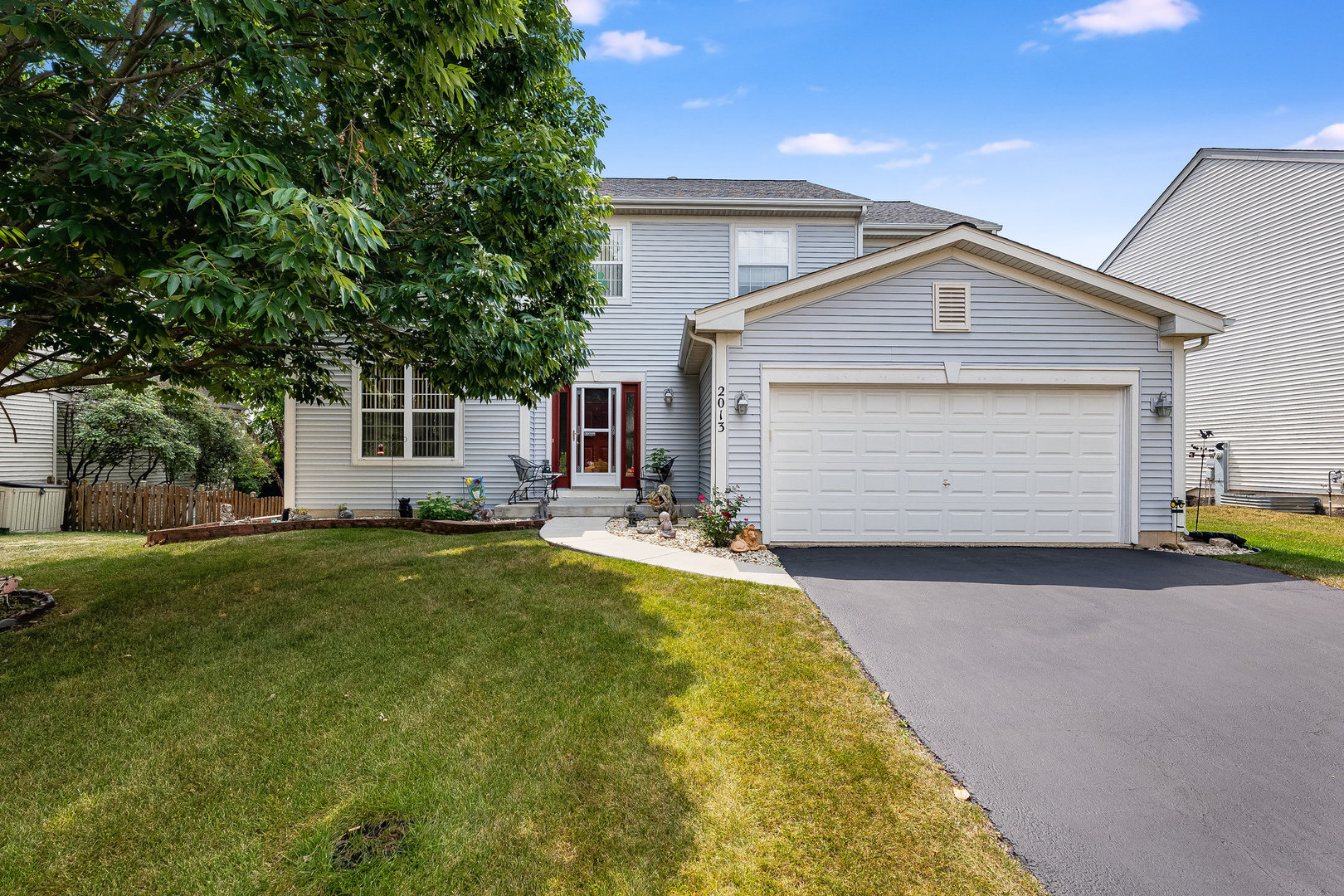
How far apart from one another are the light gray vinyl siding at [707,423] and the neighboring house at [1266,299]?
511 inches

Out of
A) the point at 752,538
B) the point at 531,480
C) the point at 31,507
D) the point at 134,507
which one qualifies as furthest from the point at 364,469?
the point at 752,538

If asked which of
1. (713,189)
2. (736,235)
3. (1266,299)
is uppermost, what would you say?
(713,189)

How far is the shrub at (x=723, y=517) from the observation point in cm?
704

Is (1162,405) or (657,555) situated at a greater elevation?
(1162,405)

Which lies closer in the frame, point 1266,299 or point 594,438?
point 594,438

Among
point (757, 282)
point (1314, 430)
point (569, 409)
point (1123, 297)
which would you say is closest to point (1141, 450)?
point (1123, 297)

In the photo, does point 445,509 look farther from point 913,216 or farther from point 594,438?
point 913,216

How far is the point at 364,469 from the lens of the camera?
10008 millimetres

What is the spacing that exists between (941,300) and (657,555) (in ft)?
17.1

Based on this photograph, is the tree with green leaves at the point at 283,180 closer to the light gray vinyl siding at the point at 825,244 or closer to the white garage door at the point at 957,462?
the white garage door at the point at 957,462

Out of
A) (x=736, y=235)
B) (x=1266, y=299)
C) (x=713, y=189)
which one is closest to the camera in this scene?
(x=736, y=235)

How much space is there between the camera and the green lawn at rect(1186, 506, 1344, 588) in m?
6.41

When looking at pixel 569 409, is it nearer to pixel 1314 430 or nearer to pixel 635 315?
pixel 635 315

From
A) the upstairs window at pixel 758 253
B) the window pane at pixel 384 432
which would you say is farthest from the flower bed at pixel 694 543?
the upstairs window at pixel 758 253
